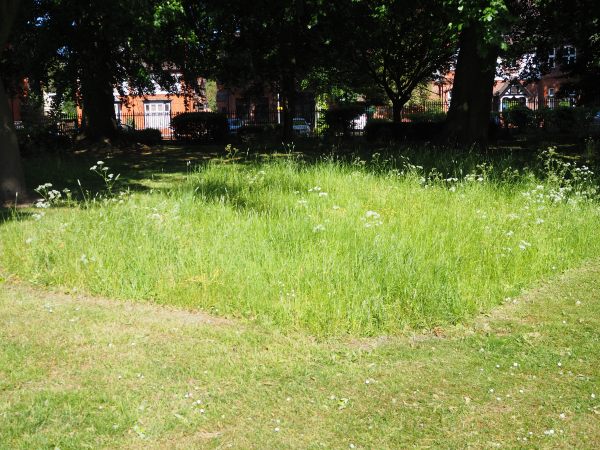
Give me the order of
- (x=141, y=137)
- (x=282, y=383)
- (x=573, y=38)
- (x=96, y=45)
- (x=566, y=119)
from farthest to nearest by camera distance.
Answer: (x=566, y=119)
(x=141, y=137)
(x=573, y=38)
(x=96, y=45)
(x=282, y=383)

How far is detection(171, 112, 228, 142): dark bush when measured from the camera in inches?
1038

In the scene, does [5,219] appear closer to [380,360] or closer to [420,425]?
[380,360]

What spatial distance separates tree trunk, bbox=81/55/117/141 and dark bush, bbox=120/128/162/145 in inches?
28.0

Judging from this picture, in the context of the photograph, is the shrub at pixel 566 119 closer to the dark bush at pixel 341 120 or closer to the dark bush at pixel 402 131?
the dark bush at pixel 402 131

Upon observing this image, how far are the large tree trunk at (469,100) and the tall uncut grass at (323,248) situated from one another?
25.7ft

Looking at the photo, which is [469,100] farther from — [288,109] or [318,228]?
[318,228]

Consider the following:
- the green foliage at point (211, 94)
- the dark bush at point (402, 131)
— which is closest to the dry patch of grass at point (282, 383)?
the dark bush at point (402, 131)

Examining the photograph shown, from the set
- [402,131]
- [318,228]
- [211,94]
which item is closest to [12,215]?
[318,228]

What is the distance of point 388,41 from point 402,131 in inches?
170

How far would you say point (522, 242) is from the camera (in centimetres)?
646

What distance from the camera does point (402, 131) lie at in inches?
1017

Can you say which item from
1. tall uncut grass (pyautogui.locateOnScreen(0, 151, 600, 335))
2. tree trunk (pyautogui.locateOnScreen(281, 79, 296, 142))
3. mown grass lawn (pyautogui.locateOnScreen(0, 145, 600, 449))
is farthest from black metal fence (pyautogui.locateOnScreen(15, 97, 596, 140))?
mown grass lawn (pyautogui.locateOnScreen(0, 145, 600, 449))

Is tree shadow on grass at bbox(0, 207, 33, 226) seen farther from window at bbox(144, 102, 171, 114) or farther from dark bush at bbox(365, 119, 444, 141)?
window at bbox(144, 102, 171, 114)

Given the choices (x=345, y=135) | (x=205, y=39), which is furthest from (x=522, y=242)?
(x=345, y=135)
